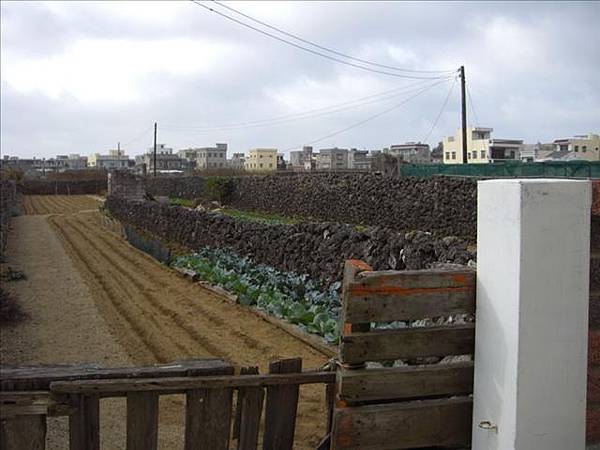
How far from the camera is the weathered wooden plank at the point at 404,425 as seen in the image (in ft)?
11.3

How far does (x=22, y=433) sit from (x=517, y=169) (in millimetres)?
18728

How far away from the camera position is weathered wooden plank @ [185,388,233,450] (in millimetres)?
3600

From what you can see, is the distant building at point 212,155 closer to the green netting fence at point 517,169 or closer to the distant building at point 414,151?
the distant building at point 414,151

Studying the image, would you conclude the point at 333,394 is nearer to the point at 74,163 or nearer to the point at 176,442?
the point at 176,442

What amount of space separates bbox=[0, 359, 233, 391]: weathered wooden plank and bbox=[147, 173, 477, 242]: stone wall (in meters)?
16.6

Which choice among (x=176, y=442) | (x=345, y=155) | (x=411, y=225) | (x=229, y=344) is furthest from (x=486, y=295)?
(x=345, y=155)

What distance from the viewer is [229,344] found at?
9867mm

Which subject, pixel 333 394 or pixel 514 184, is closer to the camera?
pixel 514 184

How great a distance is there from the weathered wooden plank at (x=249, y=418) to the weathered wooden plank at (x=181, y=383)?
0.13 meters

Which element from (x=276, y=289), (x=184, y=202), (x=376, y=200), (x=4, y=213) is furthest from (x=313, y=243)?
(x=184, y=202)

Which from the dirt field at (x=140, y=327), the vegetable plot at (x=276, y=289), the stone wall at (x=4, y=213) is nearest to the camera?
the dirt field at (x=140, y=327)

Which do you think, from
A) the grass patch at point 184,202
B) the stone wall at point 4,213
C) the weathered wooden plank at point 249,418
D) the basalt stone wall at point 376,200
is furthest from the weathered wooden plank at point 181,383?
the grass patch at point 184,202

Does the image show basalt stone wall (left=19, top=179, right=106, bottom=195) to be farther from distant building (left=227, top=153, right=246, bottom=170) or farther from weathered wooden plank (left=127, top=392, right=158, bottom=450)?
weathered wooden plank (left=127, top=392, right=158, bottom=450)

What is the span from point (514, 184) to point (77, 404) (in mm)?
2456
